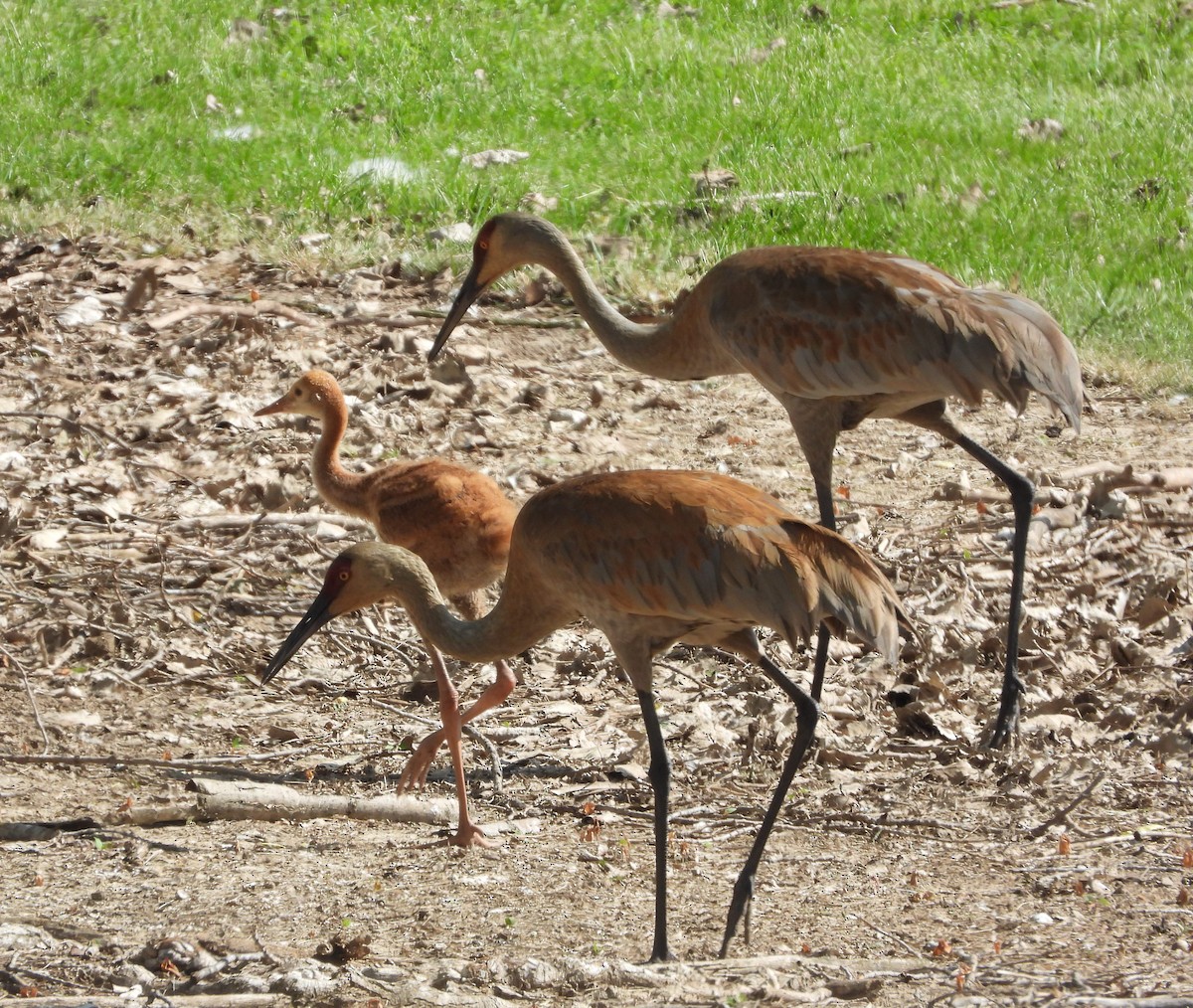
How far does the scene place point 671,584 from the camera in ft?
15.7

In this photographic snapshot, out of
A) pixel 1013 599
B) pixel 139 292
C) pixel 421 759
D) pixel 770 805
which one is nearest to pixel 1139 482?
pixel 1013 599

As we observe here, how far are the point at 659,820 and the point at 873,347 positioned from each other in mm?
2154

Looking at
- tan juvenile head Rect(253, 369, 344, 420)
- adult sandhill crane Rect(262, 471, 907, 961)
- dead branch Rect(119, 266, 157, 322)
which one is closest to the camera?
adult sandhill crane Rect(262, 471, 907, 961)

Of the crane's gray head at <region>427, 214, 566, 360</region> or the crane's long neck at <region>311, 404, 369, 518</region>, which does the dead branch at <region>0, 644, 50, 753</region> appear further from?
the crane's gray head at <region>427, 214, 566, 360</region>

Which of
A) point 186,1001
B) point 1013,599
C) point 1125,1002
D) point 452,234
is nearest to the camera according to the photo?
point 1125,1002

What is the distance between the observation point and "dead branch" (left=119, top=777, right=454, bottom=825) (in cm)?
527

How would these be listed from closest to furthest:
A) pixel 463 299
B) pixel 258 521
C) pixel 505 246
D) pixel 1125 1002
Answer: pixel 1125 1002 < pixel 258 521 < pixel 505 246 < pixel 463 299

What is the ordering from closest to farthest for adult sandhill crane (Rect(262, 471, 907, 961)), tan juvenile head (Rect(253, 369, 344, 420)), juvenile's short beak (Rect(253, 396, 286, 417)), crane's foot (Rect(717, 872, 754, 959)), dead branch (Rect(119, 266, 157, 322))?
crane's foot (Rect(717, 872, 754, 959)) → adult sandhill crane (Rect(262, 471, 907, 961)) → tan juvenile head (Rect(253, 369, 344, 420)) → juvenile's short beak (Rect(253, 396, 286, 417)) → dead branch (Rect(119, 266, 157, 322))

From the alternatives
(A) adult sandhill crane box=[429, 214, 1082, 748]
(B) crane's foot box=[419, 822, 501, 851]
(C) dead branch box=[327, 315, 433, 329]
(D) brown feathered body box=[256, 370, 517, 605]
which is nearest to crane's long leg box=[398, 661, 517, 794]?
(B) crane's foot box=[419, 822, 501, 851]

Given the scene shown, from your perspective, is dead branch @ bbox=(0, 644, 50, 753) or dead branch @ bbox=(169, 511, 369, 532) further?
dead branch @ bbox=(169, 511, 369, 532)

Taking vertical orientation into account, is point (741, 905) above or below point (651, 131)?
below

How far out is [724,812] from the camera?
17.9 feet

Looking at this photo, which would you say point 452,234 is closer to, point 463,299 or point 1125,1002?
point 463,299

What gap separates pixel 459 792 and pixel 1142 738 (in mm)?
2134
